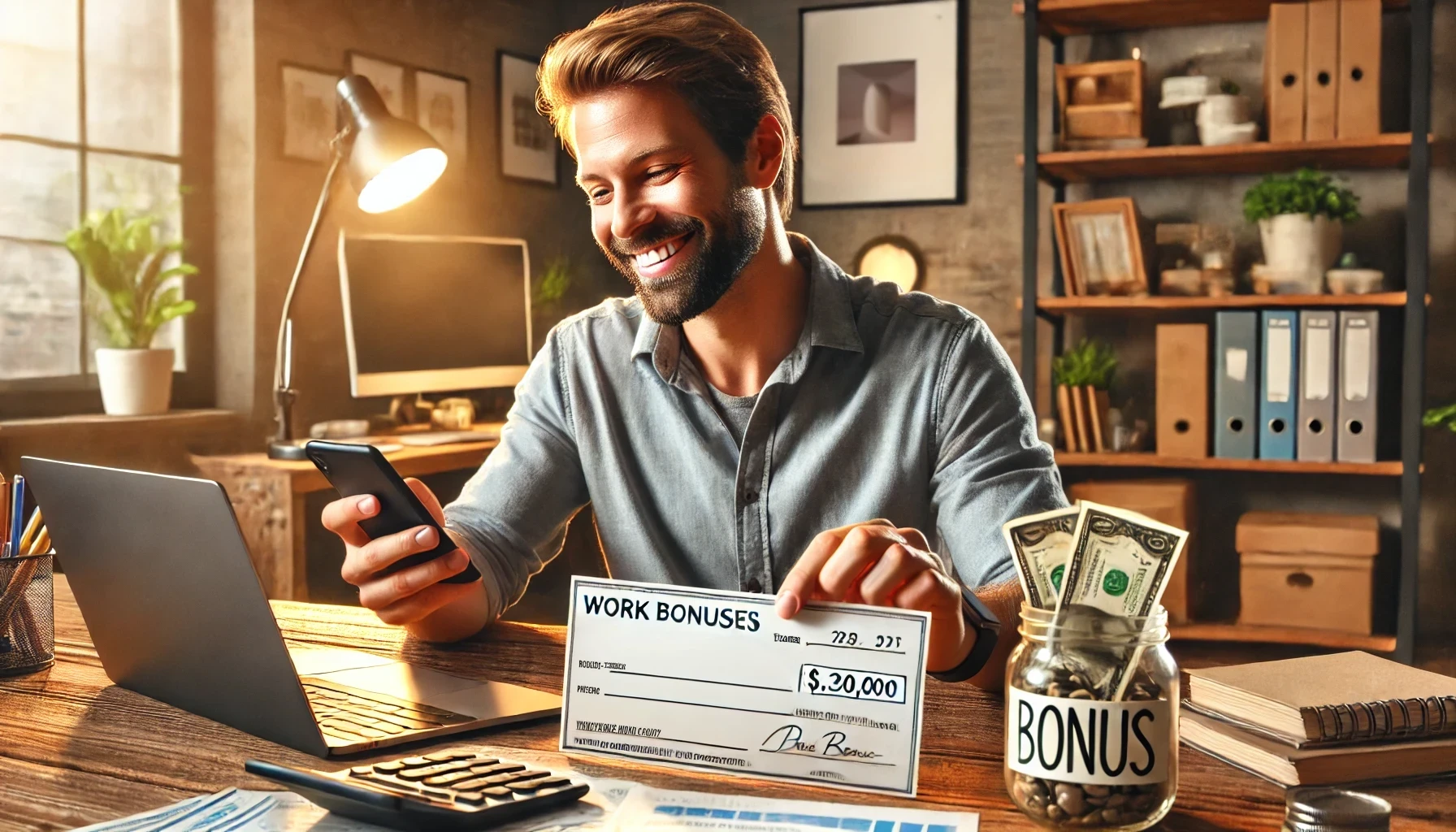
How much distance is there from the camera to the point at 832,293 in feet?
5.24

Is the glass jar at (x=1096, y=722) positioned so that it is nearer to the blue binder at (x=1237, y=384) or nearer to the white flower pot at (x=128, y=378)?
the white flower pot at (x=128, y=378)

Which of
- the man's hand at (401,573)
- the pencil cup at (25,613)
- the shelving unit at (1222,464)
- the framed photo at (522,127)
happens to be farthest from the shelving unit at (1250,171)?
the pencil cup at (25,613)

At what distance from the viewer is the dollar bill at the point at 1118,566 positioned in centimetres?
73

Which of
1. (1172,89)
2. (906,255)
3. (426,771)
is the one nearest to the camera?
(426,771)

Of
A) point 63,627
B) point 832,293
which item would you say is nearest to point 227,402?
point 63,627

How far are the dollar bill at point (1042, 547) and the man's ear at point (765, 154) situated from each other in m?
0.92

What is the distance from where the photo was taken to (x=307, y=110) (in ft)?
10.8

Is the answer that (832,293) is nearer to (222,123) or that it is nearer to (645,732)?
(645,732)

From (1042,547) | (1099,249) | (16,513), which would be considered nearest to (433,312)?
(1099,249)

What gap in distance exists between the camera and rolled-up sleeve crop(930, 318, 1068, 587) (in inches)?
55.1

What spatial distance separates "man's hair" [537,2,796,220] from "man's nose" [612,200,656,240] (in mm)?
132

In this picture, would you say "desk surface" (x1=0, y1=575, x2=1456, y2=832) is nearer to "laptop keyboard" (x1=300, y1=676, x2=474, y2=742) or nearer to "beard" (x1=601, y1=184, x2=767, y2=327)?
"laptop keyboard" (x1=300, y1=676, x2=474, y2=742)

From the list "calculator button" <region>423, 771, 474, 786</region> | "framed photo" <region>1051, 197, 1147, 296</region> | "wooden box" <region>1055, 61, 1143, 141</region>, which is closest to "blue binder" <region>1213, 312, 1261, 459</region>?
"framed photo" <region>1051, 197, 1147, 296</region>

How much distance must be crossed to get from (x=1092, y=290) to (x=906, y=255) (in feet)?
2.43
